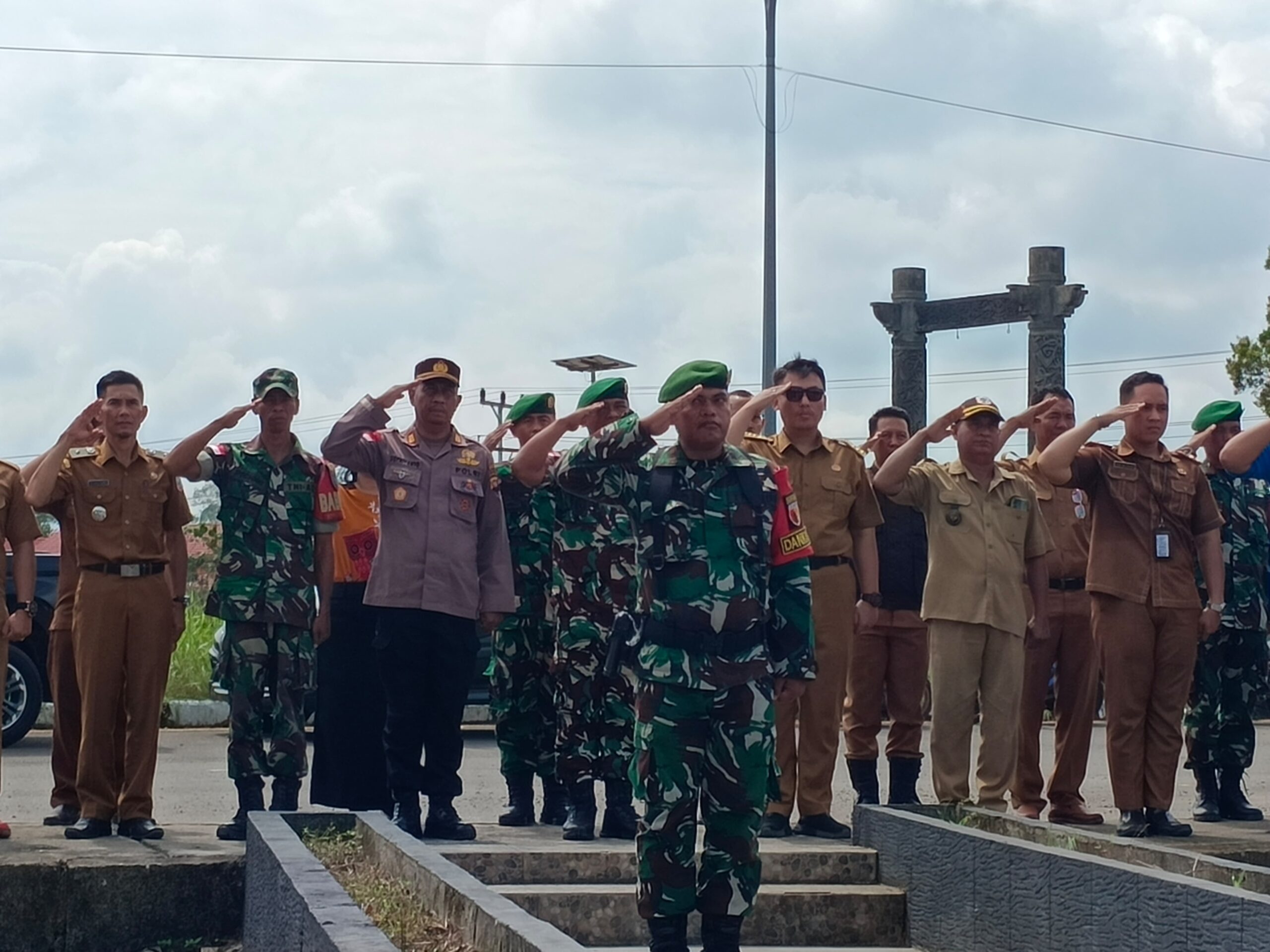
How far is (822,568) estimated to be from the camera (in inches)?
311

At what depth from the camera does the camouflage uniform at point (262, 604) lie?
7.30 m

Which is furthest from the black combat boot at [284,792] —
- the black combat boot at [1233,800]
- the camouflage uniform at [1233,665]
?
the black combat boot at [1233,800]

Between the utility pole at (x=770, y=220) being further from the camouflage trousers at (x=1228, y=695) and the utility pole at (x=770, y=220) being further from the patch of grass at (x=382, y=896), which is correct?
the patch of grass at (x=382, y=896)

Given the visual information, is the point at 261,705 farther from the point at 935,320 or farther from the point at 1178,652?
the point at 935,320

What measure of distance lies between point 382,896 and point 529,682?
2.75m

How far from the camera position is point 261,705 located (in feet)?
24.1

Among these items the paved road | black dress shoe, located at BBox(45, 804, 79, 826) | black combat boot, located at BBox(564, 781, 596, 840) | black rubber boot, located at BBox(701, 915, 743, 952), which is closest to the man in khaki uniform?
the paved road

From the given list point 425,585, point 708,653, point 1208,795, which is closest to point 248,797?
point 425,585

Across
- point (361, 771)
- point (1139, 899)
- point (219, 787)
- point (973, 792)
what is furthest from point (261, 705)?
point (973, 792)

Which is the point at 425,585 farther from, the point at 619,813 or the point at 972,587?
the point at 972,587

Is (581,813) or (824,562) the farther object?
(824,562)

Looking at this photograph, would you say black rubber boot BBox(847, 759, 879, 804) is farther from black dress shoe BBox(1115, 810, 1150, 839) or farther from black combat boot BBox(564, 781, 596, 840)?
black combat boot BBox(564, 781, 596, 840)

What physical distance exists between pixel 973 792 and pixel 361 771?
4166 mm

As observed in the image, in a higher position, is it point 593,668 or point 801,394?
point 801,394
